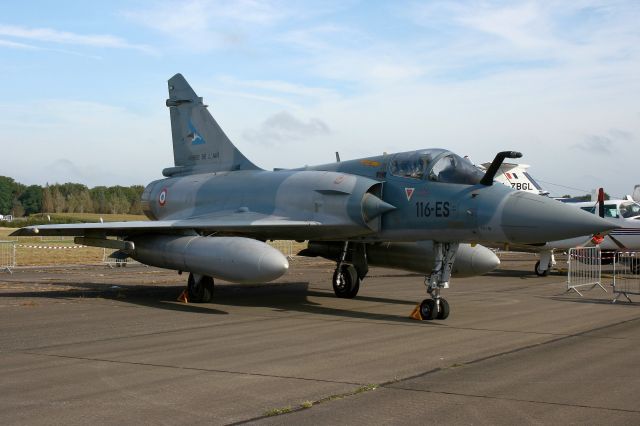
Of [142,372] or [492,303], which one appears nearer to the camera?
[142,372]

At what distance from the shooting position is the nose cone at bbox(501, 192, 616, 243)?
1069cm

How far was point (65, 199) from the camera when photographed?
367ft

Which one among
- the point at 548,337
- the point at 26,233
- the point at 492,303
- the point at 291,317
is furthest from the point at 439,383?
the point at 26,233

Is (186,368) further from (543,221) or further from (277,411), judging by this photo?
(543,221)

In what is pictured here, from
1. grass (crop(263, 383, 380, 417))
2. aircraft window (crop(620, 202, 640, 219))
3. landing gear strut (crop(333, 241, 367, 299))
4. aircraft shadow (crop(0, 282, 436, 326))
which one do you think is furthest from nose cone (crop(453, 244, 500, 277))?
Answer: aircraft window (crop(620, 202, 640, 219))

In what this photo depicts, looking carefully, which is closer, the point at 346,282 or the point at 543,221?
the point at 543,221

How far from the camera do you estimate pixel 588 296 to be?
53.2ft

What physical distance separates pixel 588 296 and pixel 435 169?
20.8 ft

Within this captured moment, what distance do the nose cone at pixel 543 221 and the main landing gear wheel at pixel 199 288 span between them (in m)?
5.69

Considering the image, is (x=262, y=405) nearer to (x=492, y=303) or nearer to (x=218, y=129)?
(x=492, y=303)

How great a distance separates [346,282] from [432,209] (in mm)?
3882

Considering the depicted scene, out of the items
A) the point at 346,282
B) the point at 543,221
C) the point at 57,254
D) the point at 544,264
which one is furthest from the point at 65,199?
the point at 543,221

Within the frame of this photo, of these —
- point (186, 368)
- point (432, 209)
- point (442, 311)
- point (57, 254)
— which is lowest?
point (57, 254)

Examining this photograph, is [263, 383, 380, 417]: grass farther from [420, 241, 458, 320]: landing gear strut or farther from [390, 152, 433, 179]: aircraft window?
[390, 152, 433, 179]: aircraft window
